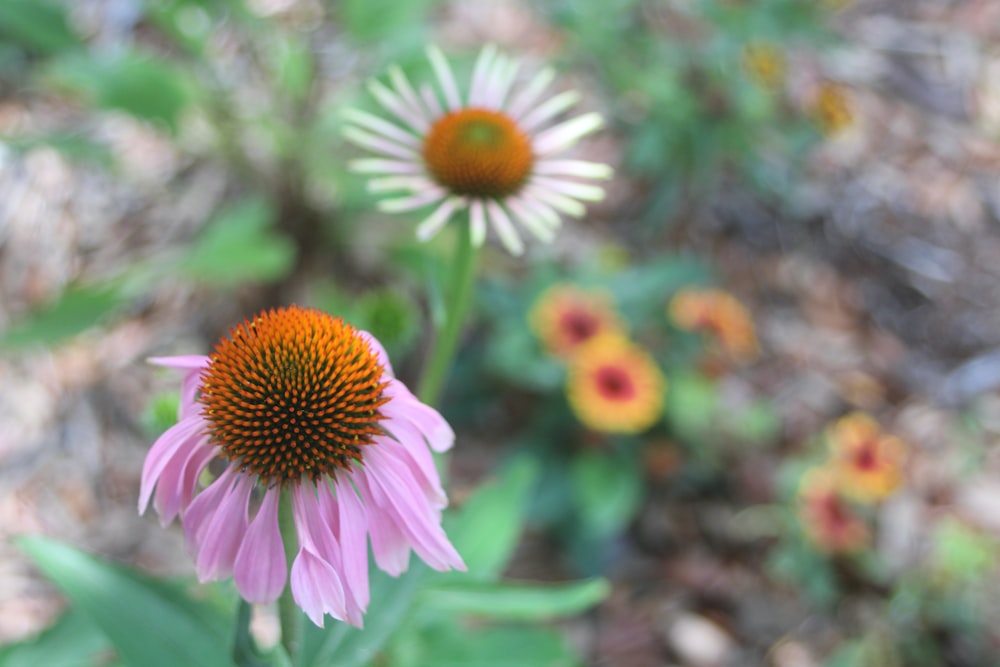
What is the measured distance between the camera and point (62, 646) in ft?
2.99

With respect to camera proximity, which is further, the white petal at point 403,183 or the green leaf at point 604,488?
the green leaf at point 604,488

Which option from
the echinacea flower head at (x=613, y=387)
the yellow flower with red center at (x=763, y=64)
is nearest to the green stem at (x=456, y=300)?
the echinacea flower head at (x=613, y=387)

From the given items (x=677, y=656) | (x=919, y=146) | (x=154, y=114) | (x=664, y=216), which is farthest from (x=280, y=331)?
(x=919, y=146)

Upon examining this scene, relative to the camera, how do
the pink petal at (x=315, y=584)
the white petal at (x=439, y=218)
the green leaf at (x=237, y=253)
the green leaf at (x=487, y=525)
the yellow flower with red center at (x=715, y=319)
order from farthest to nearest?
the yellow flower with red center at (x=715, y=319)
the green leaf at (x=237, y=253)
the green leaf at (x=487, y=525)
the white petal at (x=439, y=218)
the pink petal at (x=315, y=584)

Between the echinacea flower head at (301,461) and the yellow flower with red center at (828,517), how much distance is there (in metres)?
1.18

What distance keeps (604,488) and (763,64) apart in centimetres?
108

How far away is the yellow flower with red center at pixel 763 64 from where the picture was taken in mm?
1939

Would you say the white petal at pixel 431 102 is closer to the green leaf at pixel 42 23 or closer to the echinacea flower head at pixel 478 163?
the echinacea flower head at pixel 478 163

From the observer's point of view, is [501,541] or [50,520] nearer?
[501,541]

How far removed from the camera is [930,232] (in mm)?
2324

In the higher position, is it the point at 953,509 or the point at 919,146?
the point at 919,146

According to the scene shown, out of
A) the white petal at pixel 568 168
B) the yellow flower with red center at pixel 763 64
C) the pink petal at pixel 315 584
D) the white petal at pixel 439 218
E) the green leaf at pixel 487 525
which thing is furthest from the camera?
the yellow flower with red center at pixel 763 64

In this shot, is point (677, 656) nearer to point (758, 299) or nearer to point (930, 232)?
point (758, 299)

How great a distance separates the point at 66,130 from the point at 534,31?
1388mm
